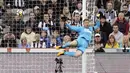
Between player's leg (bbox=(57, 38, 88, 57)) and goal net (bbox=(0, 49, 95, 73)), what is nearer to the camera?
player's leg (bbox=(57, 38, 88, 57))

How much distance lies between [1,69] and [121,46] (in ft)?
11.9

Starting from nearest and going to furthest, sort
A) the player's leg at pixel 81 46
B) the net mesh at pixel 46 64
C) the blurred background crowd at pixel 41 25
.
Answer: the player's leg at pixel 81 46 → the net mesh at pixel 46 64 → the blurred background crowd at pixel 41 25

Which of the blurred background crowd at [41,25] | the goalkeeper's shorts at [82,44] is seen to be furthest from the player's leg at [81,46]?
the blurred background crowd at [41,25]

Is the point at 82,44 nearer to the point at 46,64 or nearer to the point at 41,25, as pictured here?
the point at 46,64

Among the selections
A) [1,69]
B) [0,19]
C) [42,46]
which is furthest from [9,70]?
[0,19]

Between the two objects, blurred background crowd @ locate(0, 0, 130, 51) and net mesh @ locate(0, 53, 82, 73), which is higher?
blurred background crowd @ locate(0, 0, 130, 51)

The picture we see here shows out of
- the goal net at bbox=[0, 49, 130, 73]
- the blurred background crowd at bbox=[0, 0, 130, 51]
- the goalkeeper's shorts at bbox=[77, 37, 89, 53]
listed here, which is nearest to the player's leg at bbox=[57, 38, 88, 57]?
the goalkeeper's shorts at bbox=[77, 37, 89, 53]

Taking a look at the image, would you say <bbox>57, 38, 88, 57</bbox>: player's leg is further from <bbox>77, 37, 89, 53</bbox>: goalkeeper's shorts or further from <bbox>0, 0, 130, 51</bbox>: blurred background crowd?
<bbox>0, 0, 130, 51</bbox>: blurred background crowd

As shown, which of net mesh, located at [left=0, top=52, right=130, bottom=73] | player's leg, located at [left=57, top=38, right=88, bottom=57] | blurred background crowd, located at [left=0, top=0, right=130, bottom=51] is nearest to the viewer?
player's leg, located at [left=57, top=38, right=88, bottom=57]

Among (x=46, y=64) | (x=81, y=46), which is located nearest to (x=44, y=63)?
(x=46, y=64)

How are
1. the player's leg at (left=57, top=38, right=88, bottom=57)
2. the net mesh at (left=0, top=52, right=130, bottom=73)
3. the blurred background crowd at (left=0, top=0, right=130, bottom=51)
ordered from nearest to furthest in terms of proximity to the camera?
the player's leg at (left=57, top=38, right=88, bottom=57)
the net mesh at (left=0, top=52, right=130, bottom=73)
the blurred background crowd at (left=0, top=0, right=130, bottom=51)

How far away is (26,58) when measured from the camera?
1060 cm

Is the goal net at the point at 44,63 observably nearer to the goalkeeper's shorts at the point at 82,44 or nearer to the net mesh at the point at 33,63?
the net mesh at the point at 33,63

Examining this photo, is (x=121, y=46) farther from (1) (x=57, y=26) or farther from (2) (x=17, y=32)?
(2) (x=17, y=32)
